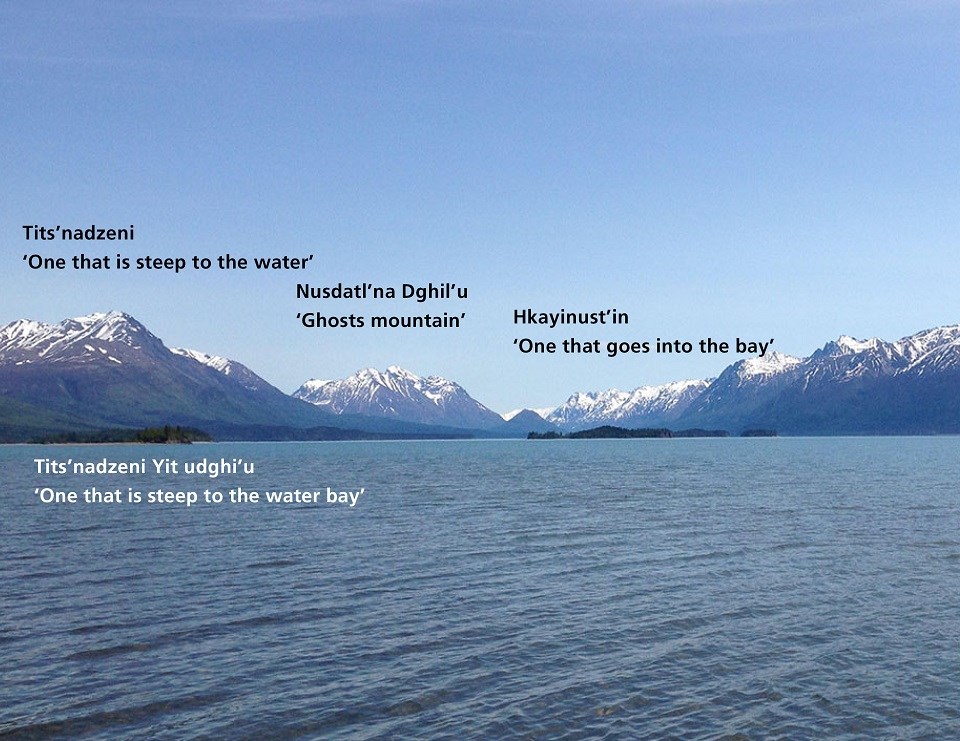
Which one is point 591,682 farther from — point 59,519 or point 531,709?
point 59,519

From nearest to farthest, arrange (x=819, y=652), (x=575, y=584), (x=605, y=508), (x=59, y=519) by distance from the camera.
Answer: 1. (x=819, y=652)
2. (x=575, y=584)
3. (x=59, y=519)
4. (x=605, y=508)

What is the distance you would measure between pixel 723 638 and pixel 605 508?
5504 centimetres

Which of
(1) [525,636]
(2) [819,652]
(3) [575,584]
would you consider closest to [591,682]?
(1) [525,636]

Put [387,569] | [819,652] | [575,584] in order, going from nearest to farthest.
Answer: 1. [819,652]
2. [575,584]
3. [387,569]

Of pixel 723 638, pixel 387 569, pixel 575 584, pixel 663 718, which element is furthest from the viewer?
pixel 387 569

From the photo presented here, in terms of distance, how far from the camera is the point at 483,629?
119ft

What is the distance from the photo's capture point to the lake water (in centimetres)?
2616

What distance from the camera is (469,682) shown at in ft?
95.9

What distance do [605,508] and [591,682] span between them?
61.1 m

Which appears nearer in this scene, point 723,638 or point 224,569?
point 723,638

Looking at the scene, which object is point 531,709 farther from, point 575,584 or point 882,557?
point 882,557

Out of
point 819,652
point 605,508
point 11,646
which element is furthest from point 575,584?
point 605,508

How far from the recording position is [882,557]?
53906mm

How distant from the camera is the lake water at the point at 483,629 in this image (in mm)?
26156
